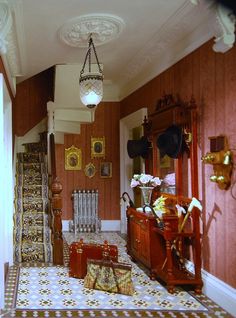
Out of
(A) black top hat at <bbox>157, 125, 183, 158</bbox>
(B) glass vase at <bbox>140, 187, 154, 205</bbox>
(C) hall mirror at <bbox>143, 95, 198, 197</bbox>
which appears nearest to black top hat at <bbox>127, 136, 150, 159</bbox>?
(C) hall mirror at <bbox>143, 95, 198, 197</bbox>

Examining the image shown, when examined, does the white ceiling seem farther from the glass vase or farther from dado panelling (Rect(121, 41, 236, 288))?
the glass vase

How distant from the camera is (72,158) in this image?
23.6 ft

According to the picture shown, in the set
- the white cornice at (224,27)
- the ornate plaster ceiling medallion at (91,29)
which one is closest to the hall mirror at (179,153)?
the ornate plaster ceiling medallion at (91,29)

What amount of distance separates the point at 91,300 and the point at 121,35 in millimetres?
3059

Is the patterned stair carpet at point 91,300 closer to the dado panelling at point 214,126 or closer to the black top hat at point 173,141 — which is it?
the dado panelling at point 214,126

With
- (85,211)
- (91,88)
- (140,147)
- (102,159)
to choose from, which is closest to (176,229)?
(140,147)

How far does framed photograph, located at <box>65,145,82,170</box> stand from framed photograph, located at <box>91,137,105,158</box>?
Answer: 327 millimetres

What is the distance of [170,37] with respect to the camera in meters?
4.09

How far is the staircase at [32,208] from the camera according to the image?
485 cm

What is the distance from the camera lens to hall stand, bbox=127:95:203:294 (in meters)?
3.58

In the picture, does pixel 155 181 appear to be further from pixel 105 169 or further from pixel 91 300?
pixel 105 169

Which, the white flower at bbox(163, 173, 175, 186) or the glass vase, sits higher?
the white flower at bbox(163, 173, 175, 186)

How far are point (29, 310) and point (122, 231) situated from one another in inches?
161

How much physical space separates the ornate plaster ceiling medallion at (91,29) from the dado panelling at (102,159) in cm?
305
